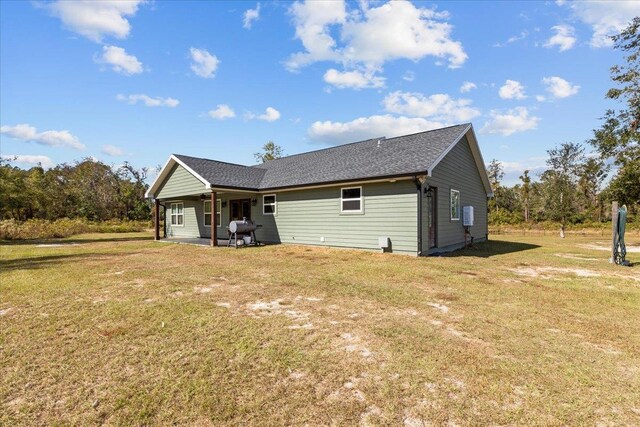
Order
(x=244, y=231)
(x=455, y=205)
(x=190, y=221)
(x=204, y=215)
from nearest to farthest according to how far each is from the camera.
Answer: (x=455, y=205) → (x=244, y=231) → (x=204, y=215) → (x=190, y=221)

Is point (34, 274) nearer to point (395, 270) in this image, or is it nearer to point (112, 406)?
point (112, 406)

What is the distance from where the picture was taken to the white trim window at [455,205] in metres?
13.4

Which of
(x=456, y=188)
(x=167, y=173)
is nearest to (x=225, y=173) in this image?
(x=167, y=173)

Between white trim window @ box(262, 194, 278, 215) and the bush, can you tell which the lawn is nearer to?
white trim window @ box(262, 194, 278, 215)

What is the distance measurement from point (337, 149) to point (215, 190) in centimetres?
703

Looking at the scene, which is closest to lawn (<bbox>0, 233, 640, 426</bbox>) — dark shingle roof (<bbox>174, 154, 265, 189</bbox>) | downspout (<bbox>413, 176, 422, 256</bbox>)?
downspout (<bbox>413, 176, 422, 256</bbox>)

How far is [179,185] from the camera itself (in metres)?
16.5

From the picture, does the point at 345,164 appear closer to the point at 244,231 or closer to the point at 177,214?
the point at 244,231

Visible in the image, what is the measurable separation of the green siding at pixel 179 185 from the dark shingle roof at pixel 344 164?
0.63 m

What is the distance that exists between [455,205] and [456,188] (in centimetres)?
76

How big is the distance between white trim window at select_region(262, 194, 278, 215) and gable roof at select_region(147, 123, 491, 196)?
59cm

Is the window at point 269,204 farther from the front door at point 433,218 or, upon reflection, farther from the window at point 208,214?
the front door at point 433,218

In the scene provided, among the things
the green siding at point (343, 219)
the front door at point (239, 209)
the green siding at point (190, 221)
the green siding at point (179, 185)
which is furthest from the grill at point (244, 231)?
the green siding at point (190, 221)

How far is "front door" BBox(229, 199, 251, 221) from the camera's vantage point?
1663 cm
